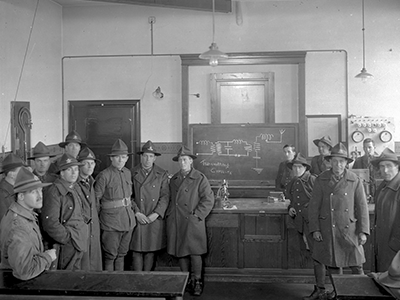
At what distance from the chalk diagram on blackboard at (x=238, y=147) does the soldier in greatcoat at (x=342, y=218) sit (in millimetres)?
3927

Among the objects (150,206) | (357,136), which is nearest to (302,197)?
(150,206)

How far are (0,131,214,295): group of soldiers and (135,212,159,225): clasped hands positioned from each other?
0.04 feet

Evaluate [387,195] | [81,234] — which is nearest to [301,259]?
[387,195]

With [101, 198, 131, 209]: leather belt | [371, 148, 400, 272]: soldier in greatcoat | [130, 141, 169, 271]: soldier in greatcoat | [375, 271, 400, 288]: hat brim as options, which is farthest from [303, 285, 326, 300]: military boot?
[101, 198, 131, 209]: leather belt

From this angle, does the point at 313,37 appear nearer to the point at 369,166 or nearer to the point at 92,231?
the point at 369,166

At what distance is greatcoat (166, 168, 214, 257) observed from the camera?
5.68m

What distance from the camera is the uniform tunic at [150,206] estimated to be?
5719 mm

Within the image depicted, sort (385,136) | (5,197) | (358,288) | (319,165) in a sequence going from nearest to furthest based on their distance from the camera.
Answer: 1. (358,288)
2. (5,197)
3. (319,165)
4. (385,136)

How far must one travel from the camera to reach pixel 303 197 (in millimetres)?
5426

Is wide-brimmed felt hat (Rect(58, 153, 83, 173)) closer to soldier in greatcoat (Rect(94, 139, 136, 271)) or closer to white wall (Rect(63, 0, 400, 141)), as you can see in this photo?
soldier in greatcoat (Rect(94, 139, 136, 271))

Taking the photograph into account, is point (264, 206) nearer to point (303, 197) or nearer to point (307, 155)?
point (303, 197)

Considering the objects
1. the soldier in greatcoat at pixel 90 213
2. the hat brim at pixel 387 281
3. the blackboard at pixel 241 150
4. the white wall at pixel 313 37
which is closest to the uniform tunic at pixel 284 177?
the blackboard at pixel 241 150

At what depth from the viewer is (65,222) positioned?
4.47 m

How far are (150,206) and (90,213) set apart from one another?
41.4 inches
